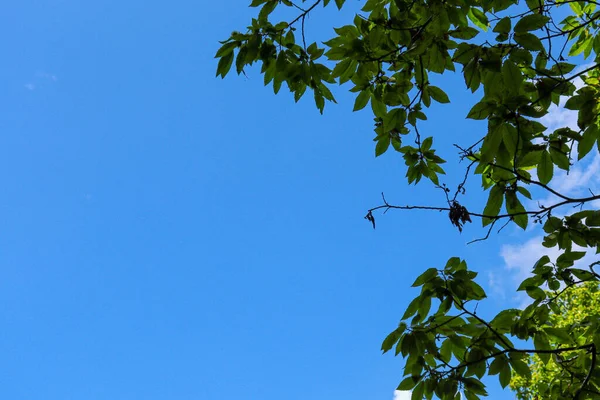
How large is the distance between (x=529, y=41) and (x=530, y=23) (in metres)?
0.09

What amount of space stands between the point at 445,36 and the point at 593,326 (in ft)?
6.11

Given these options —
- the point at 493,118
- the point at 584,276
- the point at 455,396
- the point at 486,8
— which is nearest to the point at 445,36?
the point at 486,8

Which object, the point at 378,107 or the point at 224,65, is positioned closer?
→ the point at 224,65

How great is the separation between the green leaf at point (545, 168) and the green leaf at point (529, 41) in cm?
60

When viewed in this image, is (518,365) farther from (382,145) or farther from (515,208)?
(382,145)

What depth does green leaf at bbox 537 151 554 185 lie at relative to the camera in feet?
7.97

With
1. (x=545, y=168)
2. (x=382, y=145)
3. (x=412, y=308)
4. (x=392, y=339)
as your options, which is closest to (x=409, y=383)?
(x=392, y=339)

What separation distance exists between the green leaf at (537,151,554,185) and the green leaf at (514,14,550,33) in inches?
27.5

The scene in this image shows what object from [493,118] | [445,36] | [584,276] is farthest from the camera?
[445,36]

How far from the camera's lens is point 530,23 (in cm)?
206

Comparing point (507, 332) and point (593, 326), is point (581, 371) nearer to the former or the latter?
point (593, 326)

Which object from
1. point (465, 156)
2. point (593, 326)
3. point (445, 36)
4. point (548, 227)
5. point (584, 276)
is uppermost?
point (445, 36)

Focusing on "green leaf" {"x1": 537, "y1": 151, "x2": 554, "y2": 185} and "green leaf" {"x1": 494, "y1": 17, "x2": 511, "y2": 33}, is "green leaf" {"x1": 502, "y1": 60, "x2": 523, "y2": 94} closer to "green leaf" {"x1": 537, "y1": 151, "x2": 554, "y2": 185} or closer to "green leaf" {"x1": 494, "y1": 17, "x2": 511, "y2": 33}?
"green leaf" {"x1": 494, "y1": 17, "x2": 511, "y2": 33}

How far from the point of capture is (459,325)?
8.19 ft
